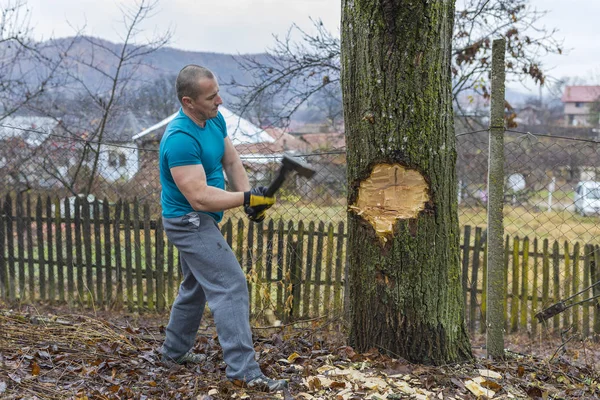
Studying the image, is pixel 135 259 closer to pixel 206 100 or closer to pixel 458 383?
pixel 206 100

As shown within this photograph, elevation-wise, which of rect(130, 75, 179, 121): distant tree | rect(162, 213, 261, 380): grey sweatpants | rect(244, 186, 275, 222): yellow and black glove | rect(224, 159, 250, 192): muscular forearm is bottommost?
rect(162, 213, 261, 380): grey sweatpants

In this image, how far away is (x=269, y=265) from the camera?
5.84 metres

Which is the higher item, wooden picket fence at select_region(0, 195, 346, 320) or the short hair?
the short hair

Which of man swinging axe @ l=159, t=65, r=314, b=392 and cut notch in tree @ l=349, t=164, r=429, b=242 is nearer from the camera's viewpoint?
man swinging axe @ l=159, t=65, r=314, b=392

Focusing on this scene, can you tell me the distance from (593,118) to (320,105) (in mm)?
20882

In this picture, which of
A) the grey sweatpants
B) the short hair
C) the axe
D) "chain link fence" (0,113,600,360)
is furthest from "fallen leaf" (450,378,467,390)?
"chain link fence" (0,113,600,360)

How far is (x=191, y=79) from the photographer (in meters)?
2.93

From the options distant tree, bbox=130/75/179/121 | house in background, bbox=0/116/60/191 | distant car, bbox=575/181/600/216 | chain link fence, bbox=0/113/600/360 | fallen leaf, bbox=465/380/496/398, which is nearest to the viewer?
fallen leaf, bbox=465/380/496/398

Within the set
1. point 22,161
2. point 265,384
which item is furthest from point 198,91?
point 22,161

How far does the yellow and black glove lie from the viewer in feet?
9.29

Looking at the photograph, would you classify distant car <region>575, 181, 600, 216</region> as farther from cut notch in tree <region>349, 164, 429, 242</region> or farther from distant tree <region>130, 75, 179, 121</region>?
distant tree <region>130, 75, 179, 121</region>

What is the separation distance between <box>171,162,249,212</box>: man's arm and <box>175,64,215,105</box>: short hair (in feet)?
1.41

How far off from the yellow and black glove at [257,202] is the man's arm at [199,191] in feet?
0.13

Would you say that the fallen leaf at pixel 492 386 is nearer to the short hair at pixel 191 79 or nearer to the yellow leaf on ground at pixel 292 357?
the yellow leaf on ground at pixel 292 357
